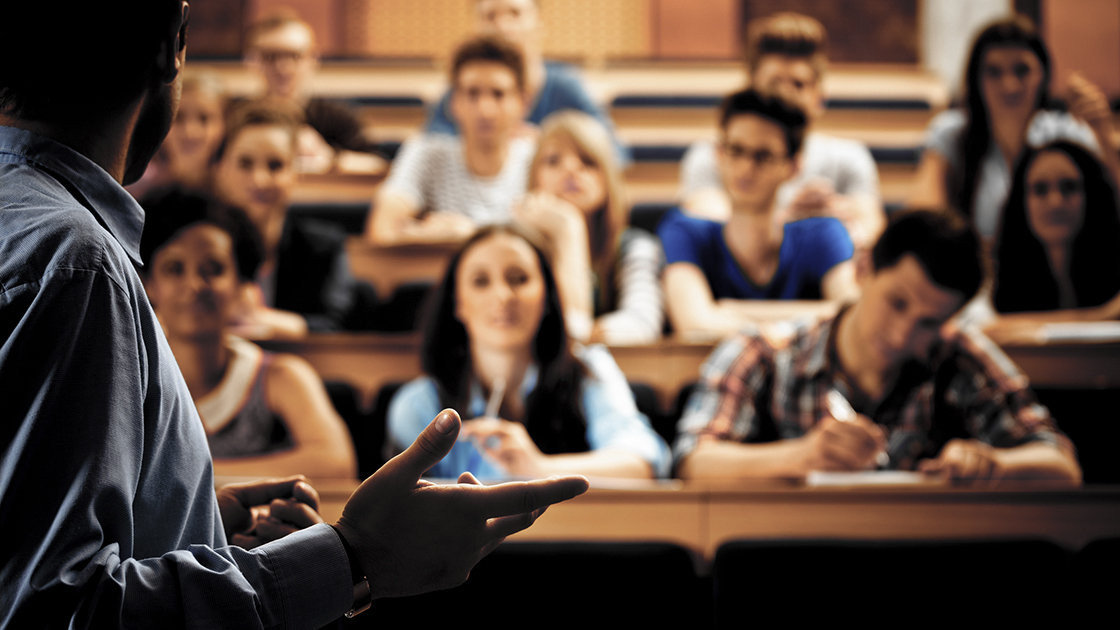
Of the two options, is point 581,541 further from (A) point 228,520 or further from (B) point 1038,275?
(B) point 1038,275

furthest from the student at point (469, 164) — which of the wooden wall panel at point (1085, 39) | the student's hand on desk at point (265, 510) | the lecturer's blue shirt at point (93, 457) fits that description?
the wooden wall panel at point (1085, 39)

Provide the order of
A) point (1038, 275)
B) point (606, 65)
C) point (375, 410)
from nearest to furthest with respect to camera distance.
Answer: point (375, 410)
point (1038, 275)
point (606, 65)

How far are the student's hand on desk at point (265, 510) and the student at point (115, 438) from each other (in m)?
0.08

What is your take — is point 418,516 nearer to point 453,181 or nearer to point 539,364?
point 539,364

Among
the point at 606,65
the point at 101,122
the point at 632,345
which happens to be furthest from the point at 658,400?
the point at 606,65

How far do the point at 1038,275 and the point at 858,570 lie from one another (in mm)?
1027

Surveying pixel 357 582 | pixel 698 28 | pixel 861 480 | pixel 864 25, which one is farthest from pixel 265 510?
pixel 864 25

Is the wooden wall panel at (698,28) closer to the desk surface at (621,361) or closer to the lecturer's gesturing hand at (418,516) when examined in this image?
the desk surface at (621,361)

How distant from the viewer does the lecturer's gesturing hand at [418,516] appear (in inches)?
15.1

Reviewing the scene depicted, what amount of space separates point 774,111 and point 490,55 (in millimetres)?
610

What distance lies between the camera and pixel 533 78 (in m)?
2.13

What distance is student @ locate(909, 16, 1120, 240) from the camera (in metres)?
1.74

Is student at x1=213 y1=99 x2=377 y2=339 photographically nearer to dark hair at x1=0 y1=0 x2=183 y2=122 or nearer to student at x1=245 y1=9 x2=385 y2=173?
student at x1=245 y1=9 x2=385 y2=173

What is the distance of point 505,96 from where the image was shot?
1833 mm
